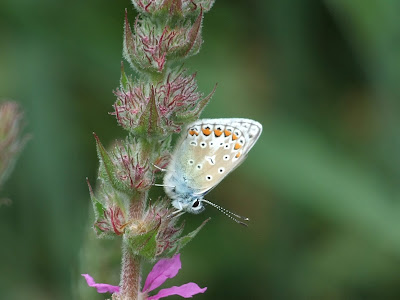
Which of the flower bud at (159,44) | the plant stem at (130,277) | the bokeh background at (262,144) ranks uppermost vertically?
the flower bud at (159,44)

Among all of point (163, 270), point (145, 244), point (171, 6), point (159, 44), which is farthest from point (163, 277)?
point (171, 6)

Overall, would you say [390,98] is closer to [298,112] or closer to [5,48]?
[298,112]

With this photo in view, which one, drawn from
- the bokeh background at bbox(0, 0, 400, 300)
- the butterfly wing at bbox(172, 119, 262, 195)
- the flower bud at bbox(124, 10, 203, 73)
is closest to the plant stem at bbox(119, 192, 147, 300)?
the butterfly wing at bbox(172, 119, 262, 195)

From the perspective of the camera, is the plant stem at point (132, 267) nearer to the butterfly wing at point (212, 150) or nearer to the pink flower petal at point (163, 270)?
the pink flower petal at point (163, 270)

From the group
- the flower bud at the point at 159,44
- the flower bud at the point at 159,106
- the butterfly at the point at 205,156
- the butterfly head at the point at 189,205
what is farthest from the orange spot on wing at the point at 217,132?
the flower bud at the point at 159,44

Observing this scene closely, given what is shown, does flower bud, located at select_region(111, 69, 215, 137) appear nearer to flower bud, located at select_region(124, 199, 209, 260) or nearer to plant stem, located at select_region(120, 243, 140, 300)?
flower bud, located at select_region(124, 199, 209, 260)

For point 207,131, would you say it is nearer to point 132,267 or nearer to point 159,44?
point 159,44

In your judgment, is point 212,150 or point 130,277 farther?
point 212,150
